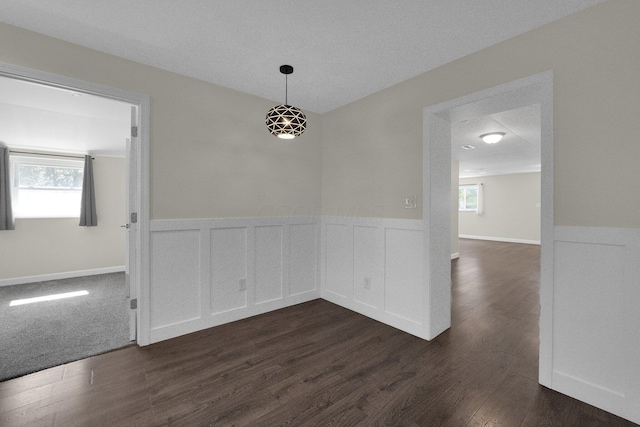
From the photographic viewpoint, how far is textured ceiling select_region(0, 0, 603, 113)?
5.97 ft

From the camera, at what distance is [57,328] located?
2.88 metres

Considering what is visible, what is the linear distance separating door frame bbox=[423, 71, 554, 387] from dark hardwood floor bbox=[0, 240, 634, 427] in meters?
0.30

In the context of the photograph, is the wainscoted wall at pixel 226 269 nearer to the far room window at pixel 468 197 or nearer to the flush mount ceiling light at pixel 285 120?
the flush mount ceiling light at pixel 285 120

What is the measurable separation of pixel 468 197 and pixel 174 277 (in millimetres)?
11758

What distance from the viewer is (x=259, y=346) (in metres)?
2.53

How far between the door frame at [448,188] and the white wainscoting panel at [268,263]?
5.61 ft

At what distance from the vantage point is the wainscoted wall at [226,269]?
105 inches

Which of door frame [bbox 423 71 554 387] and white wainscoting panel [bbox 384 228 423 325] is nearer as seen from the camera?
door frame [bbox 423 71 554 387]

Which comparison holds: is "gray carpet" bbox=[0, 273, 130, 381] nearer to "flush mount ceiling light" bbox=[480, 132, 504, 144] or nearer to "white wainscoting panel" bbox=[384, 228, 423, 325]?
"white wainscoting panel" bbox=[384, 228, 423, 325]

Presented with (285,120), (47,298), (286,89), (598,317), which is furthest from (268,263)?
(47,298)

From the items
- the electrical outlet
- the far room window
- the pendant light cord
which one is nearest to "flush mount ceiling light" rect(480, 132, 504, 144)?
the electrical outlet

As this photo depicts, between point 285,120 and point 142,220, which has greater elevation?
point 285,120

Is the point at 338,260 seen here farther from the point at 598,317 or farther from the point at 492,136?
the point at 492,136

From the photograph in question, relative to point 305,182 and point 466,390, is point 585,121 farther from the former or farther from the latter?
point 305,182
